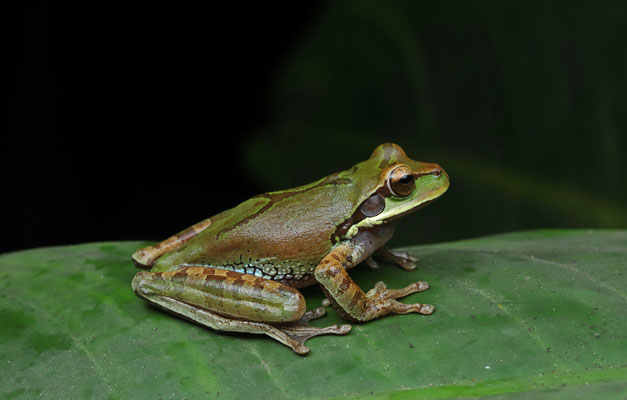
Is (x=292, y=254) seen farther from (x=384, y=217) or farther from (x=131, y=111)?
(x=131, y=111)

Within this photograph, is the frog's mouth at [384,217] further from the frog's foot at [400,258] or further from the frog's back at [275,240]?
the frog's foot at [400,258]

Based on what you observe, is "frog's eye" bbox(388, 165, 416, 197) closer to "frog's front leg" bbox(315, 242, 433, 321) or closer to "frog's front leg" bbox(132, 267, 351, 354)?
"frog's front leg" bbox(315, 242, 433, 321)

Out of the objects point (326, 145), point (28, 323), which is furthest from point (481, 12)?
point (28, 323)

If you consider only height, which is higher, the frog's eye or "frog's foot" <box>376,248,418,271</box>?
the frog's eye

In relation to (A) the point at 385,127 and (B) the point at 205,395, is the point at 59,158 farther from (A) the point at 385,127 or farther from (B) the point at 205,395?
(B) the point at 205,395

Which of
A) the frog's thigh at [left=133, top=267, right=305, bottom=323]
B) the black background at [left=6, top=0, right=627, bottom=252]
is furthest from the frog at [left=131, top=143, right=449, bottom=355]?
the black background at [left=6, top=0, right=627, bottom=252]

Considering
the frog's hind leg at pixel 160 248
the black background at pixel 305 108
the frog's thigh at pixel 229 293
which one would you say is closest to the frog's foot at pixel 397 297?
the frog's thigh at pixel 229 293
